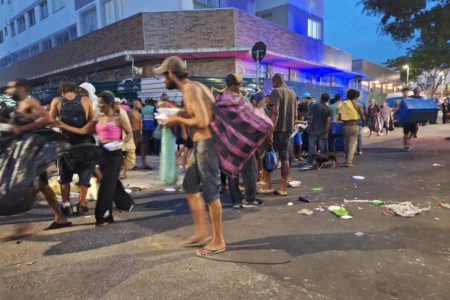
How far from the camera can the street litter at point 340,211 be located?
5.00 meters

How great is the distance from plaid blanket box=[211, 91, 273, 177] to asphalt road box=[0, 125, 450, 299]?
935 millimetres

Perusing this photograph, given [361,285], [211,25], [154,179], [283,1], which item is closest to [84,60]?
[211,25]

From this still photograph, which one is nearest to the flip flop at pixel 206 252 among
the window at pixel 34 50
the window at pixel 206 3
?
the window at pixel 206 3

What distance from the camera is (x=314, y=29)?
83.9 ft

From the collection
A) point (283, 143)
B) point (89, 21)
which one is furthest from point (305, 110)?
point (89, 21)

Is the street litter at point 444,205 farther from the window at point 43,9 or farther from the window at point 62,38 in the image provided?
the window at point 43,9

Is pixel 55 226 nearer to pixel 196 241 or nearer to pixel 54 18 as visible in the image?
pixel 196 241

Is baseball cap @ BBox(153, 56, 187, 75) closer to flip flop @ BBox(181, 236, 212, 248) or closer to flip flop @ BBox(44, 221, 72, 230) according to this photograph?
flip flop @ BBox(181, 236, 212, 248)

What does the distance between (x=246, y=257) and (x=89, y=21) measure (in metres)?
22.1

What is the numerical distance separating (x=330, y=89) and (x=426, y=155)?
42.8 feet

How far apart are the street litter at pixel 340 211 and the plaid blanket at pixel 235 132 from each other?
177 centimetres

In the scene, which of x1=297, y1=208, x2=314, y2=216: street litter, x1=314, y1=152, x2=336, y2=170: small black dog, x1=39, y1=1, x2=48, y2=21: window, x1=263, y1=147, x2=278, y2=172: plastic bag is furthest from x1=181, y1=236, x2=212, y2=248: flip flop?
x1=39, y1=1, x2=48, y2=21: window

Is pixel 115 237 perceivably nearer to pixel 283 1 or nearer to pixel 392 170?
pixel 392 170

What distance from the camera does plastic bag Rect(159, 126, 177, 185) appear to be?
4.09m
